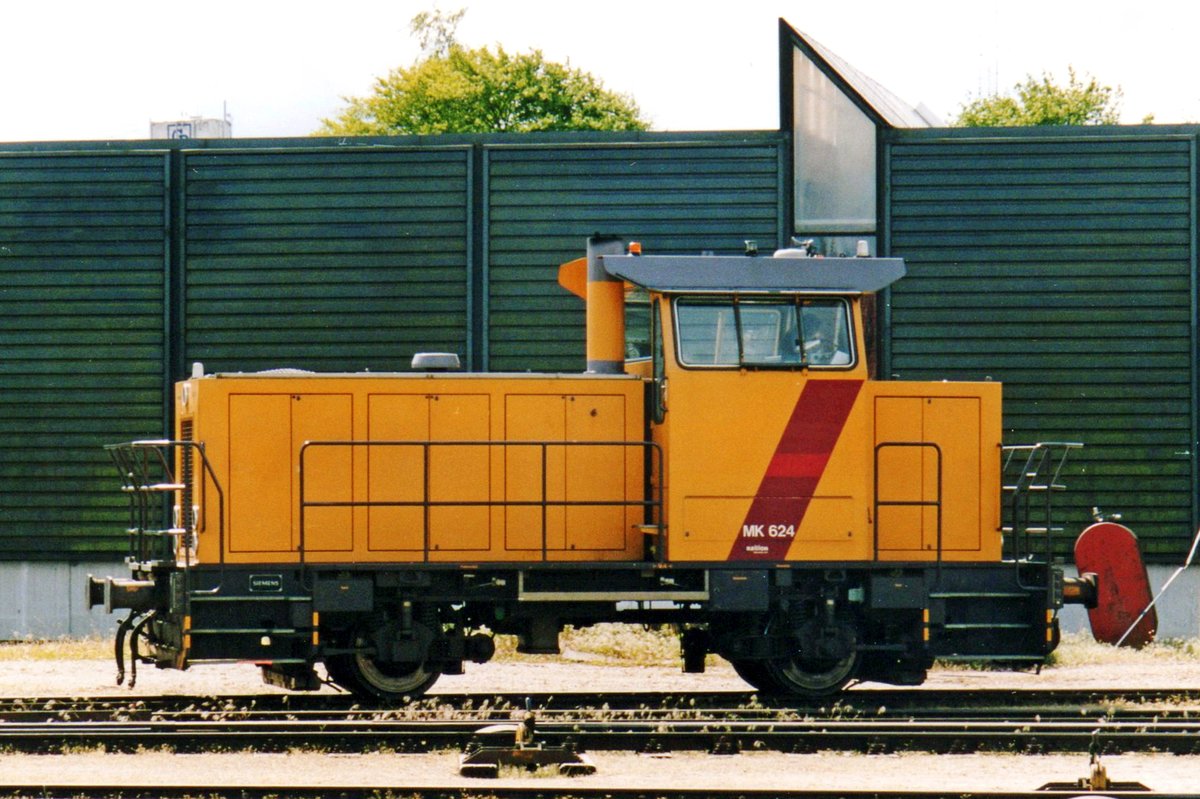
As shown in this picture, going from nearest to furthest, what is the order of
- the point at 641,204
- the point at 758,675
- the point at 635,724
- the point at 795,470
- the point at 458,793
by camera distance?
1. the point at 458,793
2. the point at 635,724
3. the point at 795,470
4. the point at 758,675
5. the point at 641,204

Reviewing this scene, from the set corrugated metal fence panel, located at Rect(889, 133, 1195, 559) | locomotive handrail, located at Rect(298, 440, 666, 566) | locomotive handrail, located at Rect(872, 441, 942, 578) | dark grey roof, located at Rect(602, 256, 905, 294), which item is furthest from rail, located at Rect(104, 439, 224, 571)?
corrugated metal fence panel, located at Rect(889, 133, 1195, 559)

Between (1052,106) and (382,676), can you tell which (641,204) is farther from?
(1052,106)

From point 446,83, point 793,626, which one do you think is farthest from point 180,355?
point 446,83

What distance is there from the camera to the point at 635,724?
34.9 feet

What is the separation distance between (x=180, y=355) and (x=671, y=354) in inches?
328

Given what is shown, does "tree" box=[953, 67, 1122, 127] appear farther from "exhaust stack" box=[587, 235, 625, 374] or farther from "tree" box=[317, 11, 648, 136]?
"exhaust stack" box=[587, 235, 625, 374]

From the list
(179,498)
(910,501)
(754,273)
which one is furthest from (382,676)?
(910,501)

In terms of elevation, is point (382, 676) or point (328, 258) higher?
point (328, 258)

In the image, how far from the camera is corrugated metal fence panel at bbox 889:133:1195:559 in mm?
17891

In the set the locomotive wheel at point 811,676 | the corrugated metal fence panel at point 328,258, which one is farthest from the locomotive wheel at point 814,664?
the corrugated metal fence panel at point 328,258

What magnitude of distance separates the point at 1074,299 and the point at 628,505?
7.92 metres

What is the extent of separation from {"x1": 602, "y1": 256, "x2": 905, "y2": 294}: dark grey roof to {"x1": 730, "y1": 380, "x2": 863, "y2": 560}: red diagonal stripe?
0.72m

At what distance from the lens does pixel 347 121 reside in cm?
6231

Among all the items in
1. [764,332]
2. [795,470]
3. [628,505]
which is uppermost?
[764,332]
